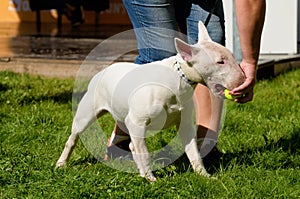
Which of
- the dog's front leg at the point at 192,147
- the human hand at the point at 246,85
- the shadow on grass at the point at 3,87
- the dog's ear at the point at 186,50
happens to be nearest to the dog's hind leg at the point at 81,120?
the dog's front leg at the point at 192,147

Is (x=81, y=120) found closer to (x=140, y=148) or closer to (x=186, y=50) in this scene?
(x=140, y=148)

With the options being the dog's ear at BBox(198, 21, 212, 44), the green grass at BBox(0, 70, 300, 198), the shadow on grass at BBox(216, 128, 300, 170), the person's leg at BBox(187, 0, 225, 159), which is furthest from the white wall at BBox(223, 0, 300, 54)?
the dog's ear at BBox(198, 21, 212, 44)

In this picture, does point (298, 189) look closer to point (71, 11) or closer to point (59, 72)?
point (59, 72)

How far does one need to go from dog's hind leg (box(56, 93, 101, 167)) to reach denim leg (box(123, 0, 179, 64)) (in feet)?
1.23

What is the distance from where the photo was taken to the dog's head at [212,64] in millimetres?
3277

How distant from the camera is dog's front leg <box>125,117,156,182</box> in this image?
11.4 feet

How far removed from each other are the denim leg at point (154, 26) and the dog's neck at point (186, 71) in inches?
10.9

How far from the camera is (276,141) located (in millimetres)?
4449

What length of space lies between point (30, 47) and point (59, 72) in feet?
6.65

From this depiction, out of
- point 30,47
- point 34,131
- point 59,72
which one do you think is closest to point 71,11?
point 30,47

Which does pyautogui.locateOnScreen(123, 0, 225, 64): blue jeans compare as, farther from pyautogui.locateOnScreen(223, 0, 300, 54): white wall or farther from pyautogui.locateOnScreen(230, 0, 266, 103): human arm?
pyautogui.locateOnScreen(223, 0, 300, 54): white wall

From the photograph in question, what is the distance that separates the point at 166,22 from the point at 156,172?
0.78 metres

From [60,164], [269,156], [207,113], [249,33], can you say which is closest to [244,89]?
[249,33]

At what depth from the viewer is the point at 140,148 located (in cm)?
351
